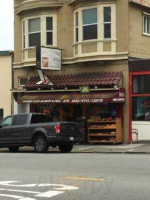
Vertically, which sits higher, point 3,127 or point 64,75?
point 64,75

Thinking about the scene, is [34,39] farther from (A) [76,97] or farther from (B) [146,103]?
(B) [146,103]

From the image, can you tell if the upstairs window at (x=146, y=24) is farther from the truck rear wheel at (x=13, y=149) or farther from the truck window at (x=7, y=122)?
the truck rear wheel at (x=13, y=149)

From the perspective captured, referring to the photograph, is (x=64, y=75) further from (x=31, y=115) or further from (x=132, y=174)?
(x=132, y=174)

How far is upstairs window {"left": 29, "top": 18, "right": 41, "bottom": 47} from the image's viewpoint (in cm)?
2800

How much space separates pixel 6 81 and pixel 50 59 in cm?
562

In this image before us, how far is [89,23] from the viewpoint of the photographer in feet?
84.7

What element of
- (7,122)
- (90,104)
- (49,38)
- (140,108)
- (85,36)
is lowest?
(7,122)

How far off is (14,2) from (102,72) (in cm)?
778

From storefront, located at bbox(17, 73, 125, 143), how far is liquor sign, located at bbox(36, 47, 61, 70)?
55.0 inches

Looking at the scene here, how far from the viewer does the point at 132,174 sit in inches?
493

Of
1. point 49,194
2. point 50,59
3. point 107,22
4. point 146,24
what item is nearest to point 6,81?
point 50,59

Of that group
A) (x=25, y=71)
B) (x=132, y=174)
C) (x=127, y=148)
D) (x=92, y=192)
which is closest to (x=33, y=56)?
(x=25, y=71)

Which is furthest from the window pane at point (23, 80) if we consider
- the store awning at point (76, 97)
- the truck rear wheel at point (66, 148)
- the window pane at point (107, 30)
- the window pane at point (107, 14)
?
the truck rear wheel at point (66, 148)

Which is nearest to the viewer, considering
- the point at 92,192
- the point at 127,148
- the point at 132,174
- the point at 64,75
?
the point at 92,192
